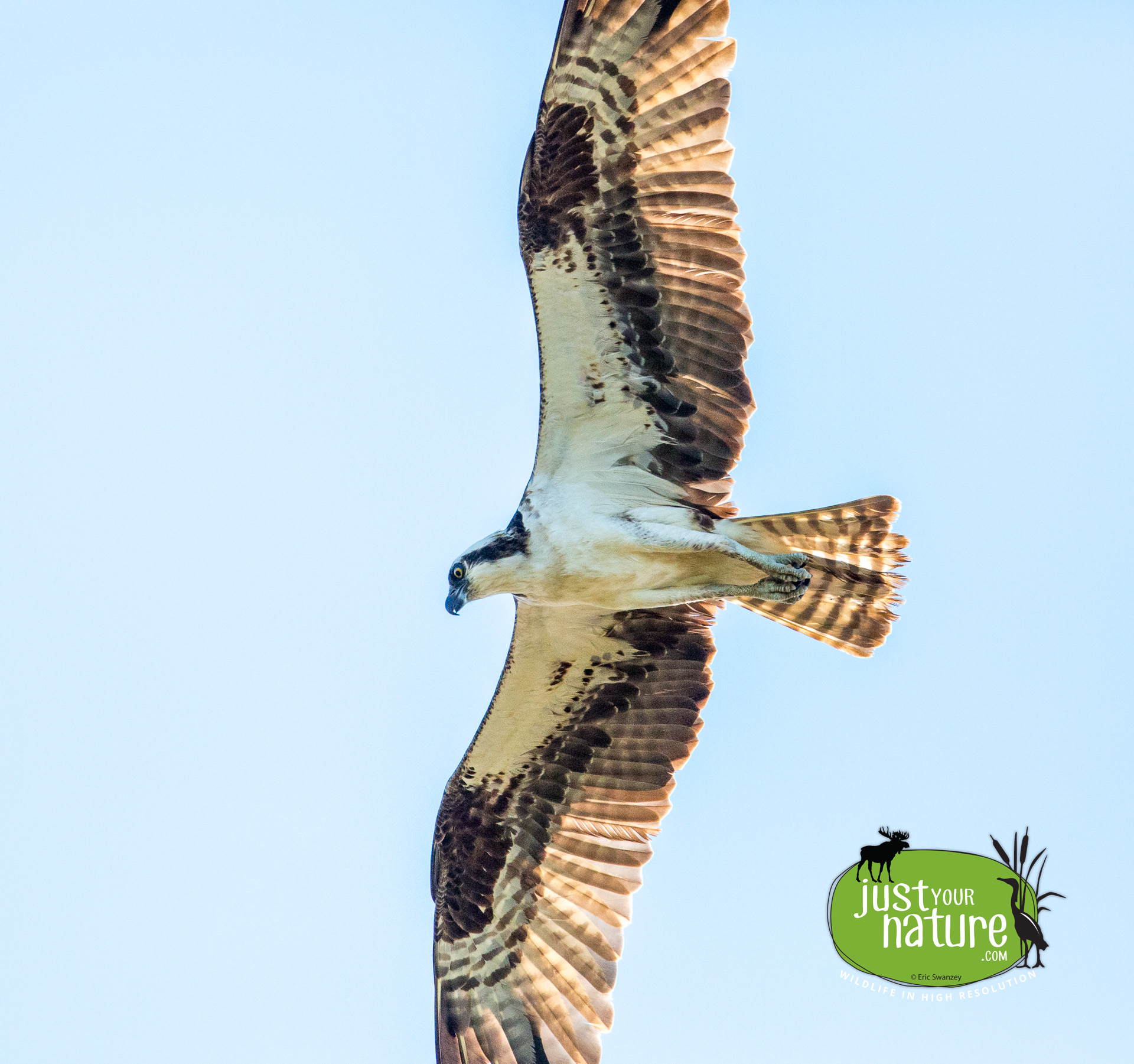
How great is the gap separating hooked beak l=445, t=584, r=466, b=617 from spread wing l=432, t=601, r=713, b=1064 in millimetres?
→ 686

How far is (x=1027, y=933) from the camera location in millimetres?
10305

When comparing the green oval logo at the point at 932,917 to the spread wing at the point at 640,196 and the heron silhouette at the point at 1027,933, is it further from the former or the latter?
the spread wing at the point at 640,196

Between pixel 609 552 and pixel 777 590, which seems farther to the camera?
pixel 777 590

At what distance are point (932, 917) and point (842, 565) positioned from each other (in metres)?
2.78

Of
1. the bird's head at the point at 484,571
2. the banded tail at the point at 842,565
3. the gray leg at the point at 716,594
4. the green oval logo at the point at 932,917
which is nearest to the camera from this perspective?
the bird's head at the point at 484,571

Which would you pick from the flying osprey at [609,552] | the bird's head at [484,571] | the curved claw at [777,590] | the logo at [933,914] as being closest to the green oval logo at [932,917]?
the logo at [933,914]

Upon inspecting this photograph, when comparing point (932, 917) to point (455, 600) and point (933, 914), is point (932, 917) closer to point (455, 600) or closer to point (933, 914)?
point (933, 914)

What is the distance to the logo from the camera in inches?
403

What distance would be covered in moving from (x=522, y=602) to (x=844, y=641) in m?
2.22

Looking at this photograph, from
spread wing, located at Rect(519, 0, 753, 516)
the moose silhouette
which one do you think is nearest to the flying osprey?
spread wing, located at Rect(519, 0, 753, 516)

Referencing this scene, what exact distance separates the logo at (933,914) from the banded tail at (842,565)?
1.67 m

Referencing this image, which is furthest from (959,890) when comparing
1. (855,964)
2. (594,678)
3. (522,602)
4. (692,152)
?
(692,152)

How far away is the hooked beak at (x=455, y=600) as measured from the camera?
898 centimetres

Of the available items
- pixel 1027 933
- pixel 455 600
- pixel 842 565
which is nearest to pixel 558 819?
pixel 455 600
